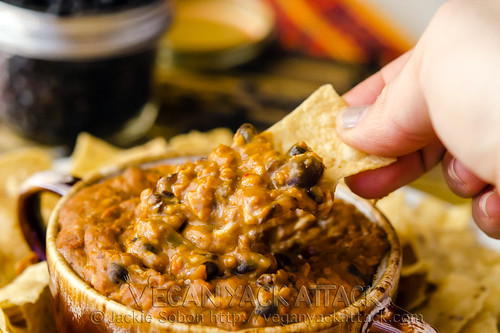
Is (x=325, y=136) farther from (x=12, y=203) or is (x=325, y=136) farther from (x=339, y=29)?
(x=339, y=29)

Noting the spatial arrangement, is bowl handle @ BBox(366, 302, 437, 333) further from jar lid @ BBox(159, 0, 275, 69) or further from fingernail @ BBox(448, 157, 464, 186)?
jar lid @ BBox(159, 0, 275, 69)

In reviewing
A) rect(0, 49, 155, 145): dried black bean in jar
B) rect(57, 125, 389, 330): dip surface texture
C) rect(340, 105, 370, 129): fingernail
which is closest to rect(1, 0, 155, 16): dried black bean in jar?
rect(0, 49, 155, 145): dried black bean in jar

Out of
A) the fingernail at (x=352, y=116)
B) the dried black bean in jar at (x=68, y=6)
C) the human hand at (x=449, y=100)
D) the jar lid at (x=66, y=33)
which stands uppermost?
the human hand at (x=449, y=100)

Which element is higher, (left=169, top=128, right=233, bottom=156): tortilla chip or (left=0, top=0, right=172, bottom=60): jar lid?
(left=0, top=0, right=172, bottom=60): jar lid

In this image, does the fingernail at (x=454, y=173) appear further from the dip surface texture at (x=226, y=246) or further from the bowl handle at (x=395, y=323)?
the bowl handle at (x=395, y=323)

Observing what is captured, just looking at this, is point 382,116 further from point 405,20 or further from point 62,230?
point 405,20

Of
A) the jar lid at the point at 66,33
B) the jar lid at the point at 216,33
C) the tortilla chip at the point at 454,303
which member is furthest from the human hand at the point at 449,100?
the jar lid at the point at 216,33
